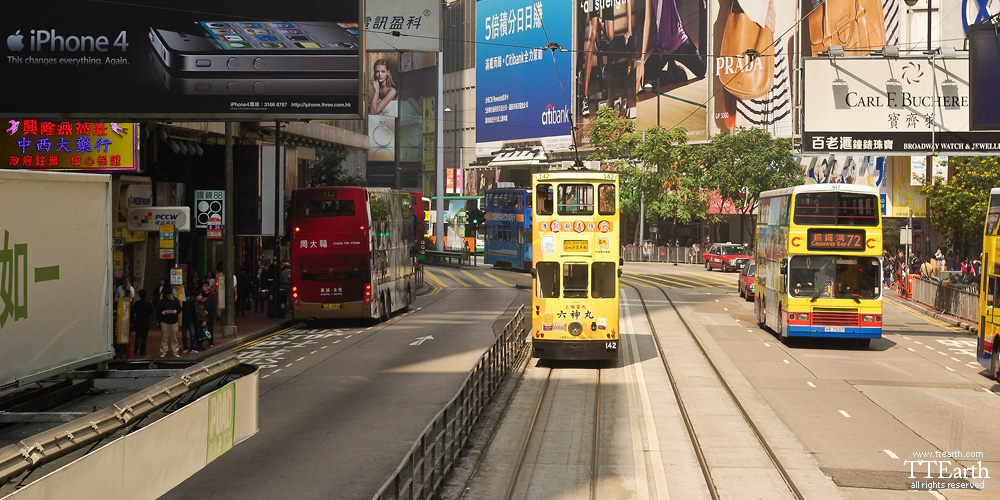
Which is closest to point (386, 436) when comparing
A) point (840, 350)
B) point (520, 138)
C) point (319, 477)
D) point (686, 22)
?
point (319, 477)

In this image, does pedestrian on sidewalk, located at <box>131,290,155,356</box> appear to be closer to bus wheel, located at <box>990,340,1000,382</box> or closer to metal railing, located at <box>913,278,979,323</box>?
bus wheel, located at <box>990,340,1000,382</box>

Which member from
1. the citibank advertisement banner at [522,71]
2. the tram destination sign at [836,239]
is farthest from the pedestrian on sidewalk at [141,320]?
the citibank advertisement banner at [522,71]

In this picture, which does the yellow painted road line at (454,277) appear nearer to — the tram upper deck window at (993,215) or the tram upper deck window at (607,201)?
the tram upper deck window at (607,201)

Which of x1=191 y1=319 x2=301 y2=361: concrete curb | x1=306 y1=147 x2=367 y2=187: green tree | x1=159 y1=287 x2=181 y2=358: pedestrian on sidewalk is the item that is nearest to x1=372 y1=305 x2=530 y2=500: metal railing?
x1=191 y1=319 x2=301 y2=361: concrete curb

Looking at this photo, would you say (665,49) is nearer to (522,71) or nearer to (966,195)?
(522,71)

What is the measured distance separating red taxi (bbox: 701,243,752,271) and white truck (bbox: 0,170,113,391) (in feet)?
181

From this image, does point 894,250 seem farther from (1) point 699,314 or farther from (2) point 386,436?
(2) point 386,436

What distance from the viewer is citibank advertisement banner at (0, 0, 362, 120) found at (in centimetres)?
2073

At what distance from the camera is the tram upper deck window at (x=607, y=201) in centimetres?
2166

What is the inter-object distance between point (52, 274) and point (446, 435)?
598 cm

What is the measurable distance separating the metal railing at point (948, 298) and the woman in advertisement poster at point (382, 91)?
82.3m

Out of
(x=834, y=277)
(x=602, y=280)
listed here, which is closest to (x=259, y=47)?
(x=602, y=280)

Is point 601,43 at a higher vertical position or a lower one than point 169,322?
higher

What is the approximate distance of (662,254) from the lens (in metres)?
73.5
